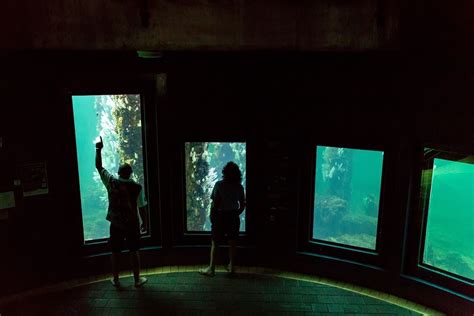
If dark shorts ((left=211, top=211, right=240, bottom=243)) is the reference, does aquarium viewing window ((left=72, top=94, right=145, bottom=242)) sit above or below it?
above

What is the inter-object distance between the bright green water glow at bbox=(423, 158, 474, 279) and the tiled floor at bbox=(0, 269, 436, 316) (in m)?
0.92

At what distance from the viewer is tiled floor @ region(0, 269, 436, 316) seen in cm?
564

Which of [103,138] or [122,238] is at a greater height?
[103,138]

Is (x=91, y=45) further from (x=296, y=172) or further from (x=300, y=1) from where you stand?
(x=296, y=172)

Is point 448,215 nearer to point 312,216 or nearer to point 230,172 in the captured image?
point 312,216

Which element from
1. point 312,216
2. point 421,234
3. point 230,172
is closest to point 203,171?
point 230,172

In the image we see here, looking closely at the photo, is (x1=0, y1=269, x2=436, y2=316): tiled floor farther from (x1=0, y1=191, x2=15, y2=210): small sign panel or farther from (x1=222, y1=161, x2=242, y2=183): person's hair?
(x1=222, y1=161, x2=242, y2=183): person's hair

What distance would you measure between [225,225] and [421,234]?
114 inches

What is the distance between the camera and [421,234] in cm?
592

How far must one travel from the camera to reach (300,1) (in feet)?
15.5

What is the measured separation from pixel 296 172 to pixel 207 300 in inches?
94.2

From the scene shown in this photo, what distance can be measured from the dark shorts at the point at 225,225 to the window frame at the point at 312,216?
113 centimetres

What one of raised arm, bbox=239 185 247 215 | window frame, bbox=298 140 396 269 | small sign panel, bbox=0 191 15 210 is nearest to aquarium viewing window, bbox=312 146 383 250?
window frame, bbox=298 140 396 269

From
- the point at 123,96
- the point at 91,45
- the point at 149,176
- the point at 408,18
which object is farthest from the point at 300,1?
the point at 149,176
